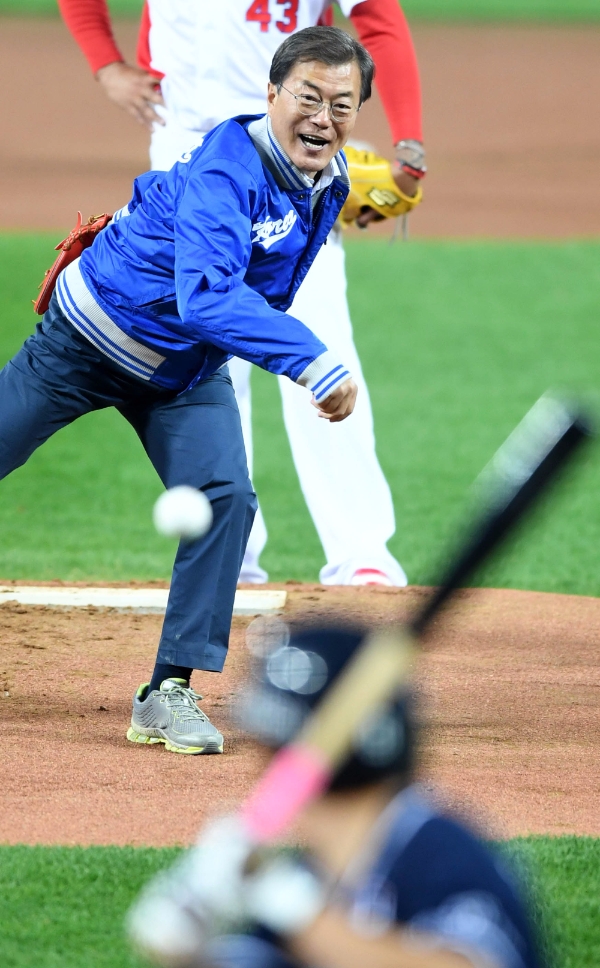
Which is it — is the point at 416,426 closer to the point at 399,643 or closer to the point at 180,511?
the point at 180,511

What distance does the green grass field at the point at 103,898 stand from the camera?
8.79ft

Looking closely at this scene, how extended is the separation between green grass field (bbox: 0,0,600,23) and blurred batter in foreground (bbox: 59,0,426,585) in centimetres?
2485

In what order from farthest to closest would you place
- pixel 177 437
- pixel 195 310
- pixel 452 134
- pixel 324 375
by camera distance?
pixel 452 134 → pixel 177 437 → pixel 195 310 → pixel 324 375

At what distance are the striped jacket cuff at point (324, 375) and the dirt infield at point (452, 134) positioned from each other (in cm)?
1449

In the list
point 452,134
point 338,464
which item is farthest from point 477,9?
point 338,464

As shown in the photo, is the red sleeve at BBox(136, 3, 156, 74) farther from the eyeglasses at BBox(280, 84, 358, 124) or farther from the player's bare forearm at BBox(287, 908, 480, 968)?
the player's bare forearm at BBox(287, 908, 480, 968)

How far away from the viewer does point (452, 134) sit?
22.5m

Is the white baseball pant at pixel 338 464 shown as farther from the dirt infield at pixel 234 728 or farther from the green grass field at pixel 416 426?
the green grass field at pixel 416 426

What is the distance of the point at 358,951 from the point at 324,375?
1686 millimetres

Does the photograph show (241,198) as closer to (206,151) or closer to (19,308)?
(206,151)

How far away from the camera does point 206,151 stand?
368 centimetres

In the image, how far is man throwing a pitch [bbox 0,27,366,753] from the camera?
3.58 metres

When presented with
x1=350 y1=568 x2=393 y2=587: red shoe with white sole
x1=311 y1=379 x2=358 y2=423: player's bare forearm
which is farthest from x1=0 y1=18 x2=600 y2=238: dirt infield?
x1=311 y1=379 x2=358 y2=423: player's bare forearm

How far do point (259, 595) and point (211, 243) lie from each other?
2.37 metres
